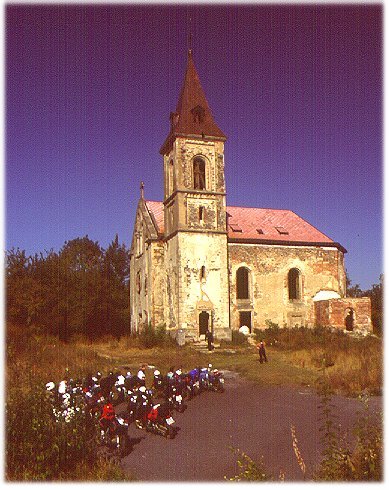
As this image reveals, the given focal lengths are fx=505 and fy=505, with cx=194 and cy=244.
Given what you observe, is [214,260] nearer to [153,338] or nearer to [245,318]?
[245,318]

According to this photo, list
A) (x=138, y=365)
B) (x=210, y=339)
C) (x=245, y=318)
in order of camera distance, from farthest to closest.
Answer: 1. (x=245, y=318)
2. (x=210, y=339)
3. (x=138, y=365)

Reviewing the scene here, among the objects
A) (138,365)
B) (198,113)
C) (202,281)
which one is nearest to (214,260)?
(202,281)

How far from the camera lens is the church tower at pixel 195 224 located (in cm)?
3281

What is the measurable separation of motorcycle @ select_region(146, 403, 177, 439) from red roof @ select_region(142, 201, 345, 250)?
2303 centimetres

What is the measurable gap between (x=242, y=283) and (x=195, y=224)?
5693 mm

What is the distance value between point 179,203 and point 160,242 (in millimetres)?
4021

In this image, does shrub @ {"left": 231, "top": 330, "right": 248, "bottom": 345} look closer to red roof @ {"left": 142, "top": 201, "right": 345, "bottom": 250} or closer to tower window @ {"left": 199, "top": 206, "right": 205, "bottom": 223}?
red roof @ {"left": 142, "top": 201, "right": 345, "bottom": 250}

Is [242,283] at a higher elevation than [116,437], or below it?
higher

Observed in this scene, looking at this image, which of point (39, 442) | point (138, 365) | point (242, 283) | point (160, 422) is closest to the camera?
point (39, 442)

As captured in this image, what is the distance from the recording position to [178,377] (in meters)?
16.2

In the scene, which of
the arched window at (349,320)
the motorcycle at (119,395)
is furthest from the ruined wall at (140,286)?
the motorcycle at (119,395)

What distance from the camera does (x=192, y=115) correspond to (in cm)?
3625

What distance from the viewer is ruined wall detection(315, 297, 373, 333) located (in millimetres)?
34594

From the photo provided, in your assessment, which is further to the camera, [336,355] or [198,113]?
[198,113]
